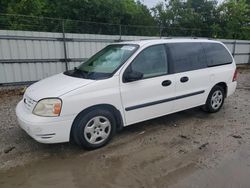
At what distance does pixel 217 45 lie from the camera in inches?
200

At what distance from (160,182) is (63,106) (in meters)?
1.63

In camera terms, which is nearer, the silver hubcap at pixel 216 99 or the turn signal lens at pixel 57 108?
the turn signal lens at pixel 57 108

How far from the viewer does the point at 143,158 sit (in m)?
3.24

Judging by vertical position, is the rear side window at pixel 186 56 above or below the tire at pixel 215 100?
above

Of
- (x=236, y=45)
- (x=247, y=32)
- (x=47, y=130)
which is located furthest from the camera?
(x=247, y=32)

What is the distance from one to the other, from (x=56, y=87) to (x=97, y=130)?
0.92 metres

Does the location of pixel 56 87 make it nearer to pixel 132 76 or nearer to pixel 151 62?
pixel 132 76

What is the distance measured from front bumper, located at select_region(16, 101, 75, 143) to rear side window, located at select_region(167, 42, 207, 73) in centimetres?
221

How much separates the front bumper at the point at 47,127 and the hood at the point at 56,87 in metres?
0.32

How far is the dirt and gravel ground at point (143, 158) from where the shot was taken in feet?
9.00

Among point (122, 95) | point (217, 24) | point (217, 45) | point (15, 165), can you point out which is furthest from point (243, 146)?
point (217, 24)

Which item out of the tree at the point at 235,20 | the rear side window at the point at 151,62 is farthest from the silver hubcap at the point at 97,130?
the tree at the point at 235,20

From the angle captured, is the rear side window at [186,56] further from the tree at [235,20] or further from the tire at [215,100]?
the tree at [235,20]

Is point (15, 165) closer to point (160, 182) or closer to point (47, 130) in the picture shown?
point (47, 130)
